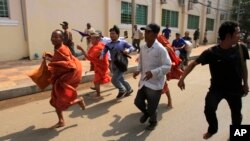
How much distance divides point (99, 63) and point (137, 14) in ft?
37.6

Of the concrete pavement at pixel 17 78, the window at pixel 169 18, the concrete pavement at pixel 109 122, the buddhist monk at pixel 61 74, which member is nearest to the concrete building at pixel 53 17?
the window at pixel 169 18

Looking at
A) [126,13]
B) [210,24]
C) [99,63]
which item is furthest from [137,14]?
[210,24]

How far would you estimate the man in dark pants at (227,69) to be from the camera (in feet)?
10.5

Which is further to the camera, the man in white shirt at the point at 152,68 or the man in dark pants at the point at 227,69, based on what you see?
the man in white shirt at the point at 152,68

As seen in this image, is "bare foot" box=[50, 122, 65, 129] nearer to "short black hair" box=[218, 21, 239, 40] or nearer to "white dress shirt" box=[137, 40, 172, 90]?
"white dress shirt" box=[137, 40, 172, 90]

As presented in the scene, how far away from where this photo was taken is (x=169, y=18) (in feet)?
68.3

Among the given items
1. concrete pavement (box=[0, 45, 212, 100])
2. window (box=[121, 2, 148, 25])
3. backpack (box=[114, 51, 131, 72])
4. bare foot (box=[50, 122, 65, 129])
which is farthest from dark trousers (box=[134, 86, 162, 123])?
window (box=[121, 2, 148, 25])

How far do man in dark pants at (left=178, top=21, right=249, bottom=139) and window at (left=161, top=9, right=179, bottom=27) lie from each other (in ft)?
55.2

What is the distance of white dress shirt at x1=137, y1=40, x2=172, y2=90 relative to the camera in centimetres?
405

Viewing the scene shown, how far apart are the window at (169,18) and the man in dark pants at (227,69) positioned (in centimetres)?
1682

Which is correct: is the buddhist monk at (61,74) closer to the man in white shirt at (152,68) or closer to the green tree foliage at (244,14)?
the man in white shirt at (152,68)

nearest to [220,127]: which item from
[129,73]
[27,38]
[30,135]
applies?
[30,135]

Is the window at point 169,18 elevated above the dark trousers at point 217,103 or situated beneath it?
elevated above

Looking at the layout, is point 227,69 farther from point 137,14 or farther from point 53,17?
point 137,14
